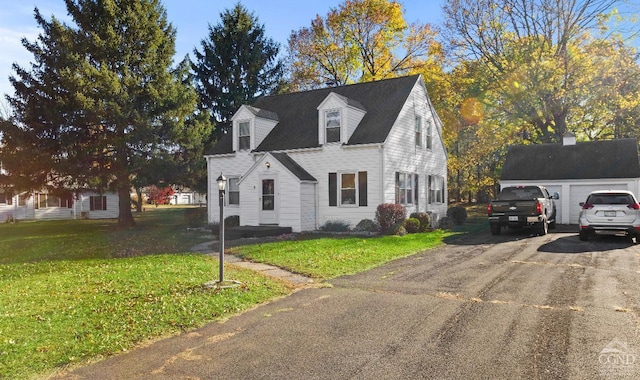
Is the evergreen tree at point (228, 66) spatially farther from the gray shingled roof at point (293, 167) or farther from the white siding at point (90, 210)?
the gray shingled roof at point (293, 167)

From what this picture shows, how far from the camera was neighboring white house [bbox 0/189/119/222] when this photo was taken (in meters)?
35.3

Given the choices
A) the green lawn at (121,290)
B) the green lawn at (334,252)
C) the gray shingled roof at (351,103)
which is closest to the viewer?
the green lawn at (121,290)

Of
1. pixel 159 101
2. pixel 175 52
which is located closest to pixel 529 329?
pixel 159 101

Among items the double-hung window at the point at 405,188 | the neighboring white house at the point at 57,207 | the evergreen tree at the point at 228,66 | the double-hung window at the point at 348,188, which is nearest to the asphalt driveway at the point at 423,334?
the double-hung window at the point at 348,188

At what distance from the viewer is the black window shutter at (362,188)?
65.2ft

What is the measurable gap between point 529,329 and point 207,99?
33617mm

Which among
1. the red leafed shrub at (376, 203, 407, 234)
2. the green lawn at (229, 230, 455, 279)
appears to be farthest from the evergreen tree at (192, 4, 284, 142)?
the green lawn at (229, 230, 455, 279)

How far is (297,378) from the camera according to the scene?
438cm

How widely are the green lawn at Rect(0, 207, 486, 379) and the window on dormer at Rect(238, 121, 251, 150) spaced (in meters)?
8.55

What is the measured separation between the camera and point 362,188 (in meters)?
19.9

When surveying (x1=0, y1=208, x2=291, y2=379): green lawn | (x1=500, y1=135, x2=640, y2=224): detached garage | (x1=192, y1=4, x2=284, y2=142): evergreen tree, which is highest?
(x1=192, y1=4, x2=284, y2=142): evergreen tree

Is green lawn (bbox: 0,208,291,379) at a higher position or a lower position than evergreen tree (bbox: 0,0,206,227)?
lower

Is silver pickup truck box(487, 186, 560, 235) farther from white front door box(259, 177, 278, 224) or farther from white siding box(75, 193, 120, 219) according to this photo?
white siding box(75, 193, 120, 219)

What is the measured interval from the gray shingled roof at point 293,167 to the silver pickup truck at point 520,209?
8.13 metres
